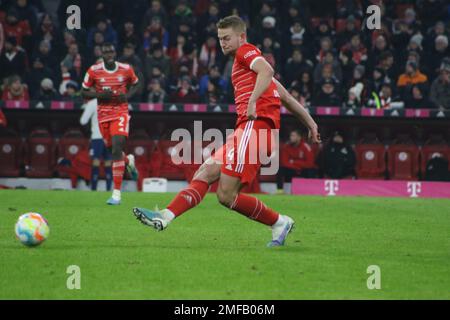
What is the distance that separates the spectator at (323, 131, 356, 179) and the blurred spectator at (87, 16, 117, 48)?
5903mm

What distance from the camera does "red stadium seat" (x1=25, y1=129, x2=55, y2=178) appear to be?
20781 mm

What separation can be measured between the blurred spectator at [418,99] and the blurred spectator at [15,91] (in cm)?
841

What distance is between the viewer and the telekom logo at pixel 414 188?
19.6m

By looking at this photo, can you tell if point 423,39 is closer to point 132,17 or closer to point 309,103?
point 309,103

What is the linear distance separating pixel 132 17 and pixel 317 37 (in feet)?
15.0

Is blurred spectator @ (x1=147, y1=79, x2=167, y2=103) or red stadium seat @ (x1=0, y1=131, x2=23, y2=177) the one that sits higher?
blurred spectator @ (x1=147, y1=79, x2=167, y2=103)

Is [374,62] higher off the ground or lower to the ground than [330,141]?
higher

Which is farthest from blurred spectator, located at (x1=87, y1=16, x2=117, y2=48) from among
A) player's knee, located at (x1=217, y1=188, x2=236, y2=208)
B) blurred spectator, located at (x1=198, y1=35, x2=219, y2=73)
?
player's knee, located at (x1=217, y1=188, x2=236, y2=208)

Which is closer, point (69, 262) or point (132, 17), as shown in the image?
point (69, 262)

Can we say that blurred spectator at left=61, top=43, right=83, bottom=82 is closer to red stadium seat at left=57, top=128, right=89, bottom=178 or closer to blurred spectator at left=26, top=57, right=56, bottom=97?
blurred spectator at left=26, top=57, right=56, bottom=97

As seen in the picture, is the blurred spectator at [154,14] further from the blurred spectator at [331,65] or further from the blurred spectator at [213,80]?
the blurred spectator at [331,65]

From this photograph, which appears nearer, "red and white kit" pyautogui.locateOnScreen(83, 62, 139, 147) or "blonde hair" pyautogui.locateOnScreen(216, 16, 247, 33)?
"blonde hair" pyautogui.locateOnScreen(216, 16, 247, 33)

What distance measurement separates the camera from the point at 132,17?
23484mm
